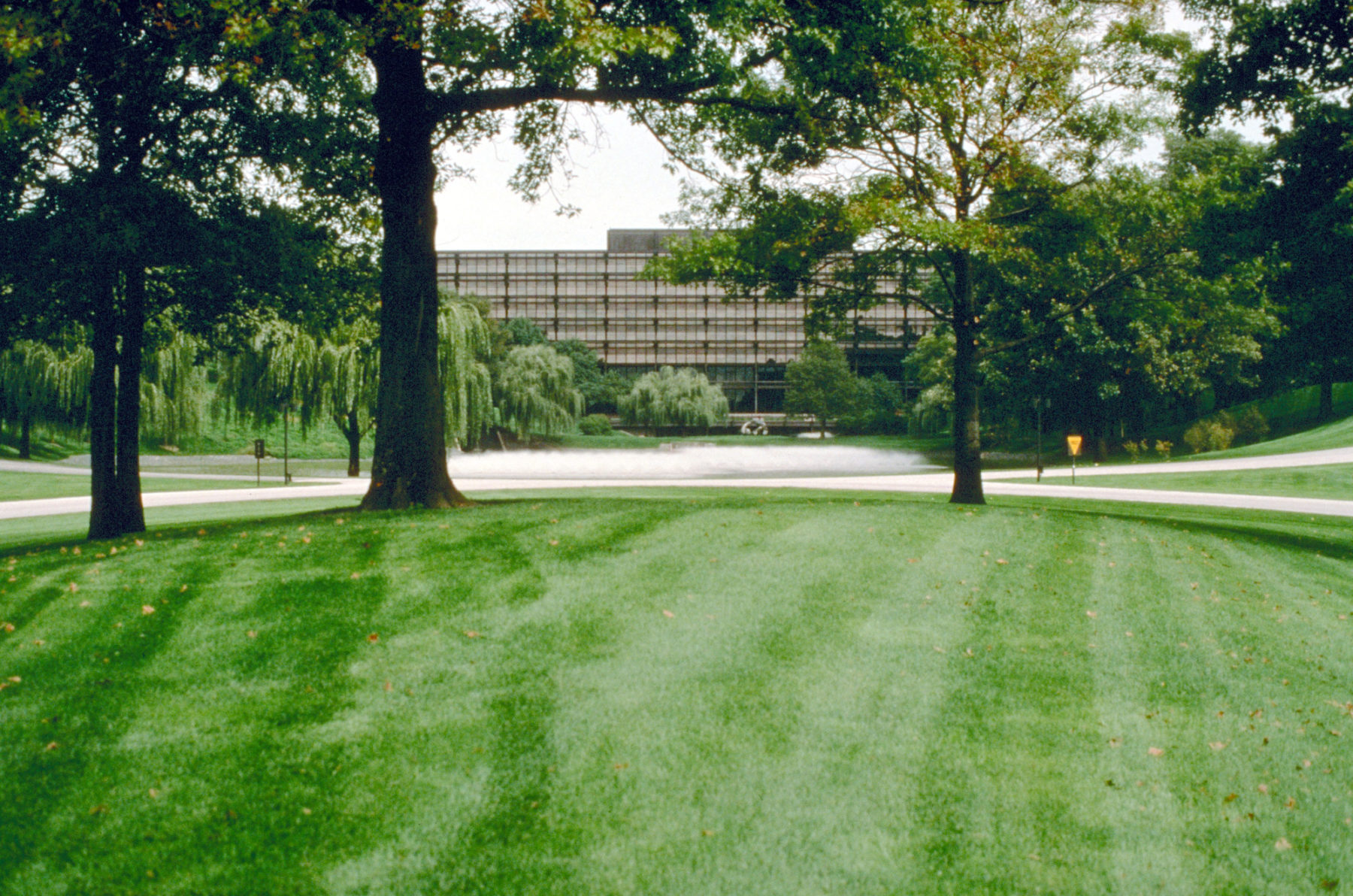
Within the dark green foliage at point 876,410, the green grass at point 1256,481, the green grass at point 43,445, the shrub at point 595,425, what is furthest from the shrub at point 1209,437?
the green grass at point 43,445

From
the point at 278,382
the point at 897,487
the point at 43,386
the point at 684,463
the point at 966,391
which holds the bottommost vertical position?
the point at 684,463

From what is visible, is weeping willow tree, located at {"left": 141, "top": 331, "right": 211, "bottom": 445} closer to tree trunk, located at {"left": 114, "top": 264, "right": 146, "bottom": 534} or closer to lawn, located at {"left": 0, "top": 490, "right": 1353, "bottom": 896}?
tree trunk, located at {"left": 114, "top": 264, "right": 146, "bottom": 534}

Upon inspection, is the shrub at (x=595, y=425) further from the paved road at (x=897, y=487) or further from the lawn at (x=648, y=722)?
the lawn at (x=648, y=722)

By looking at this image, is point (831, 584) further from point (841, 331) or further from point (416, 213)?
point (841, 331)

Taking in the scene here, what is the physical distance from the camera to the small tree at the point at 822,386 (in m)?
85.9

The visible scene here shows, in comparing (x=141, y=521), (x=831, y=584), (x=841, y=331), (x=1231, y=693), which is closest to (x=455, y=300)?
(x=841, y=331)

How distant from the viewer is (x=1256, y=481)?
28953mm

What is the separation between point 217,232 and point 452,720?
8.95 metres

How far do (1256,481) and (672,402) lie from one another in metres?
50.2

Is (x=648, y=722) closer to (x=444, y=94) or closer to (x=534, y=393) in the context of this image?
(x=444, y=94)

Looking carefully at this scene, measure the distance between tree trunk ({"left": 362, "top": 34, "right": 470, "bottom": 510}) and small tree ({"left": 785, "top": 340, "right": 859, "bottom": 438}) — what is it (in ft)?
246

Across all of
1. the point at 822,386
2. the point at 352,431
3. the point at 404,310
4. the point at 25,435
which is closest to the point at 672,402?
the point at 822,386

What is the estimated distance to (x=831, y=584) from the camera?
27.0 ft

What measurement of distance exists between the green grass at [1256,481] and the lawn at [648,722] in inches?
794
